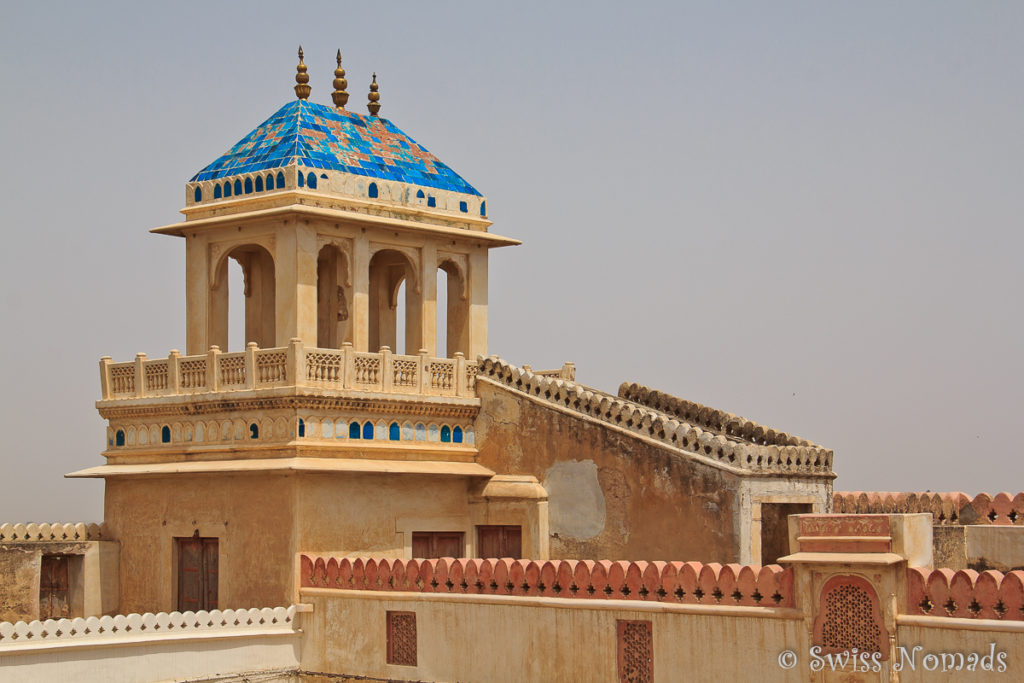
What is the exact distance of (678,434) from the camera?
1858cm

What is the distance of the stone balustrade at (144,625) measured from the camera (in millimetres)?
17047

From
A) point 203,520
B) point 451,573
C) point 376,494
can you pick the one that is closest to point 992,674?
point 451,573

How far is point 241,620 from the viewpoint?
18.7m

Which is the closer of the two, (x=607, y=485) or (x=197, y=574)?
(x=607, y=485)

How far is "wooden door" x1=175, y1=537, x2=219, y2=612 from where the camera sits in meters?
20.2

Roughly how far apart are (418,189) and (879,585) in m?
10.0

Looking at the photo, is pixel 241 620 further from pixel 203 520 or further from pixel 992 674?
pixel 992 674

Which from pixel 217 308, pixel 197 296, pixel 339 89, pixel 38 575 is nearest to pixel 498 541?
pixel 217 308

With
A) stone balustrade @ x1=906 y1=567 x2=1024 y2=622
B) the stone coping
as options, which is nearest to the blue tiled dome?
the stone coping

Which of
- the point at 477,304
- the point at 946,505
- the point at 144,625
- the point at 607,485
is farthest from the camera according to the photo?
the point at 477,304

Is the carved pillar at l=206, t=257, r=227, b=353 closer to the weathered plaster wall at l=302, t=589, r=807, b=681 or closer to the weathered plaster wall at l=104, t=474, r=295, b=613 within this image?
the weathered plaster wall at l=104, t=474, r=295, b=613

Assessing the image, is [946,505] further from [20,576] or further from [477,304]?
[20,576]

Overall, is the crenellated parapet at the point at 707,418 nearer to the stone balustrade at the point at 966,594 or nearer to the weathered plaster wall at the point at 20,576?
the stone balustrade at the point at 966,594

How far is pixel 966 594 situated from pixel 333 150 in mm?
11278
